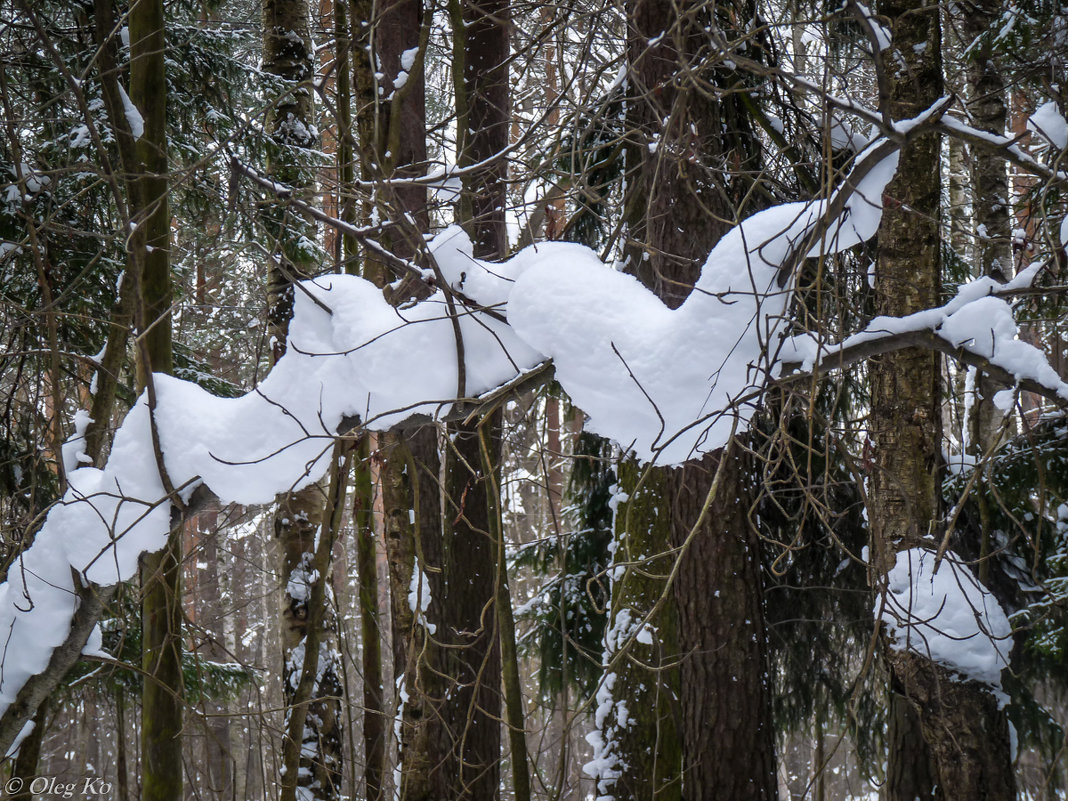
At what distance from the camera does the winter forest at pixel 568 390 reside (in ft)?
6.57

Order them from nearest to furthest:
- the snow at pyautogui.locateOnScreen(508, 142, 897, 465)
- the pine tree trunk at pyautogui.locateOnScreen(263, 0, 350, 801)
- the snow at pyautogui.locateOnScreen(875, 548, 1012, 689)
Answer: the snow at pyautogui.locateOnScreen(508, 142, 897, 465) < the snow at pyautogui.locateOnScreen(875, 548, 1012, 689) < the pine tree trunk at pyautogui.locateOnScreen(263, 0, 350, 801)

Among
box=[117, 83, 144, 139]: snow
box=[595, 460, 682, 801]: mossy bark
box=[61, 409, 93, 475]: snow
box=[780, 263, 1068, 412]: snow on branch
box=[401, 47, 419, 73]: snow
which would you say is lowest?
box=[595, 460, 682, 801]: mossy bark

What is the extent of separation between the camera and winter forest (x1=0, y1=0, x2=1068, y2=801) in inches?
78.9

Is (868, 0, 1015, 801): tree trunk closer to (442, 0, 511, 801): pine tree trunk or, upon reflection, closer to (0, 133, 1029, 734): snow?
(0, 133, 1029, 734): snow

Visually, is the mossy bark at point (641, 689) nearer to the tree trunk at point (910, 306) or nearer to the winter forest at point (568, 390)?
the winter forest at point (568, 390)

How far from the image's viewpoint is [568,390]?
2.03 m

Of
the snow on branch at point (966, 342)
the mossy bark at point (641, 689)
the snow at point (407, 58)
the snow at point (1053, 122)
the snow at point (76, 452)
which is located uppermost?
the snow at point (407, 58)

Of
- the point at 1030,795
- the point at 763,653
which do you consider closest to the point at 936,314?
the point at 763,653

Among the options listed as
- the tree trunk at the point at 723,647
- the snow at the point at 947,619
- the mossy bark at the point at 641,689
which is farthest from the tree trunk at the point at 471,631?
the snow at the point at 947,619

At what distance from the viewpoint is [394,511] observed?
14.7 ft

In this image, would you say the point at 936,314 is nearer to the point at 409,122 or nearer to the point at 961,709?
the point at 961,709

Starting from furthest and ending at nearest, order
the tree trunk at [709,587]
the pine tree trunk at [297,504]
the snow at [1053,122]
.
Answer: the pine tree trunk at [297,504]
the tree trunk at [709,587]
the snow at [1053,122]

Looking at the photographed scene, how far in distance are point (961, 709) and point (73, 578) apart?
3.41 metres

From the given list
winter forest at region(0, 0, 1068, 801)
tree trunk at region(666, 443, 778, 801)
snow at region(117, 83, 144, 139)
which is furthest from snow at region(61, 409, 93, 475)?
tree trunk at region(666, 443, 778, 801)
